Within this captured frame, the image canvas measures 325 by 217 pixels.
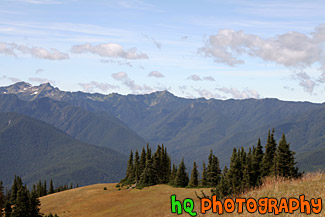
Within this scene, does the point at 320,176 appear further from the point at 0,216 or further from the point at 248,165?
the point at 0,216

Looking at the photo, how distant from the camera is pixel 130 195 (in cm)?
6675

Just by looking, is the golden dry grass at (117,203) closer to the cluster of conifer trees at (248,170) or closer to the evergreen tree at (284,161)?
the cluster of conifer trees at (248,170)

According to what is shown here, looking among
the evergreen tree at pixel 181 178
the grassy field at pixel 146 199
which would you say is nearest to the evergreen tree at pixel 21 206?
the grassy field at pixel 146 199

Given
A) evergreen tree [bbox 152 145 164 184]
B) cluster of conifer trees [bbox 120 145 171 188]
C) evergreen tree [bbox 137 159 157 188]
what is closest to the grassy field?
evergreen tree [bbox 137 159 157 188]

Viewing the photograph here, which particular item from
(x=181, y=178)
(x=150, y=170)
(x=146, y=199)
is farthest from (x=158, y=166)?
(x=146, y=199)

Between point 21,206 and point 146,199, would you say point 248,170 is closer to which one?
point 146,199

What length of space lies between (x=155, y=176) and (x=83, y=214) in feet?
92.0

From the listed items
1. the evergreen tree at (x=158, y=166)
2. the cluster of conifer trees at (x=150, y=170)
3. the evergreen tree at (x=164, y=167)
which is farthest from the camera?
the evergreen tree at (x=164, y=167)

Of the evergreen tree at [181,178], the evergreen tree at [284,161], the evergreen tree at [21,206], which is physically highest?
the evergreen tree at [284,161]

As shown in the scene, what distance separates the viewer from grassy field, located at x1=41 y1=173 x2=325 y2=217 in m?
20.8

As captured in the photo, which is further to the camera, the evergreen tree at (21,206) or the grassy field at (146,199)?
the evergreen tree at (21,206)

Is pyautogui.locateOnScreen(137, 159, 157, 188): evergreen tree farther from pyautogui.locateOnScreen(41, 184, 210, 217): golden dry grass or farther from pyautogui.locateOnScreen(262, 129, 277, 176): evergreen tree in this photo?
pyautogui.locateOnScreen(262, 129, 277, 176): evergreen tree

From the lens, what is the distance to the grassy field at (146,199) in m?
20.8

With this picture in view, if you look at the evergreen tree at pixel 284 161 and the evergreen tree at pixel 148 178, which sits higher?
the evergreen tree at pixel 284 161
